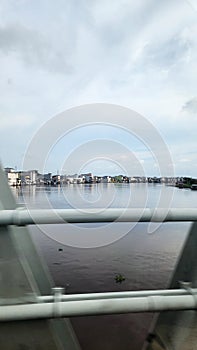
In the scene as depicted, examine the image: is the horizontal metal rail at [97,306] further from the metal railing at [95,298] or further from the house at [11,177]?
the house at [11,177]

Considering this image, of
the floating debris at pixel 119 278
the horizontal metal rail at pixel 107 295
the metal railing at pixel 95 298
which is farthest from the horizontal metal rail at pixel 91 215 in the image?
the floating debris at pixel 119 278

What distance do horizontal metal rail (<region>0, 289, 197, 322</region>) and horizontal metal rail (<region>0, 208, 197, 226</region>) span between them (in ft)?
0.84

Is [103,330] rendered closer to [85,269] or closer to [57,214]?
[57,214]

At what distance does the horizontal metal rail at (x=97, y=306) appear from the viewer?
2.94ft

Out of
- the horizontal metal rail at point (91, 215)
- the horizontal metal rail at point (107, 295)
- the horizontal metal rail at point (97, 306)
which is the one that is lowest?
the horizontal metal rail at point (97, 306)

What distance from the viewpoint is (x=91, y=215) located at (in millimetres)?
969

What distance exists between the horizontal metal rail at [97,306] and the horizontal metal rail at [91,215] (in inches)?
10.1

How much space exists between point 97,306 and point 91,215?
294 millimetres

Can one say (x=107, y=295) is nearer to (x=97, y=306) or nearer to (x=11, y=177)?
(x=97, y=306)

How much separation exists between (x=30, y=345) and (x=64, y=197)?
101cm

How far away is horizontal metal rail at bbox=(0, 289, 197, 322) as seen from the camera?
897 mm

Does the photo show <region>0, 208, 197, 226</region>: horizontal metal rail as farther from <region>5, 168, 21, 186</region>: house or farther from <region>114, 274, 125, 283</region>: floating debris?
<region>114, 274, 125, 283</region>: floating debris

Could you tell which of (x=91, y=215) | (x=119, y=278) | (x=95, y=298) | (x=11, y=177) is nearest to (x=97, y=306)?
(x=95, y=298)

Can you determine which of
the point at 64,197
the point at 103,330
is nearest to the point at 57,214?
the point at 64,197
